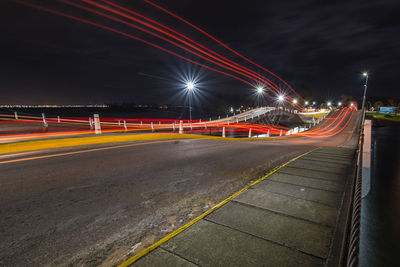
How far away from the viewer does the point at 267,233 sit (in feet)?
7.46

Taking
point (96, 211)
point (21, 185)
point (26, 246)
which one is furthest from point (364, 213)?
point (21, 185)

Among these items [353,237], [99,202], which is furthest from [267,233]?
[99,202]

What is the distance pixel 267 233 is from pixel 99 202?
2.90 metres

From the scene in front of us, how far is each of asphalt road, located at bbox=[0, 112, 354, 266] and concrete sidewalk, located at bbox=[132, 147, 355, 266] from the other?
50cm

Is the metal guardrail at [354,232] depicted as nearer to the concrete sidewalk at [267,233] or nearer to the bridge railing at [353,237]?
the bridge railing at [353,237]

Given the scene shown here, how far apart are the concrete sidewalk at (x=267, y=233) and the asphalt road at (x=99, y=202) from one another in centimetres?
50

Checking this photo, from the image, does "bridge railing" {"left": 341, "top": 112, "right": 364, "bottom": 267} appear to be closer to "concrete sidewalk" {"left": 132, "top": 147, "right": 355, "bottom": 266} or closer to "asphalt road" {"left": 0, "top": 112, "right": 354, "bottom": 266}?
"concrete sidewalk" {"left": 132, "top": 147, "right": 355, "bottom": 266}

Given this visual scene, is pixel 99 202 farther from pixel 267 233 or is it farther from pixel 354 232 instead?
A: pixel 354 232

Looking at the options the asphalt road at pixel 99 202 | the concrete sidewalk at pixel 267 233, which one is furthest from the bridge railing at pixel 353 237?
the asphalt road at pixel 99 202

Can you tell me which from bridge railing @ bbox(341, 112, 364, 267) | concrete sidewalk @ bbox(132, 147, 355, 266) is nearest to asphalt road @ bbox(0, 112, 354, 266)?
concrete sidewalk @ bbox(132, 147, 355, 266)

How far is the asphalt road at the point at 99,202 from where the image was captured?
2201 mm

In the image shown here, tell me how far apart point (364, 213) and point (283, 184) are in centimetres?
Result: 1108

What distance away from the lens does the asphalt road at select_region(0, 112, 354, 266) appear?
7.22 feet

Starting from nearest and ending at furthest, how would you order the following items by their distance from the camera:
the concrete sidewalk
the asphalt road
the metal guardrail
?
the metal guardrail
the concrete sidewalk
the asphalt road
